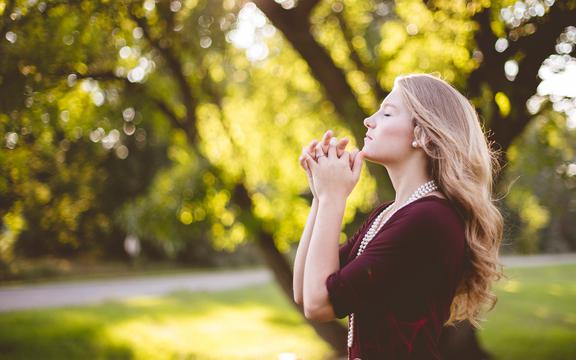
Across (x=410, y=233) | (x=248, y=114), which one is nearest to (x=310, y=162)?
(x=410, y=233)

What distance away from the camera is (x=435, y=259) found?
1.62 metres

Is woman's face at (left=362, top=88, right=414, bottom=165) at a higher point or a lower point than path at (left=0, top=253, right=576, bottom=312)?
higher

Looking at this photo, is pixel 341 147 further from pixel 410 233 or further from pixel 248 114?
pixel 248 114

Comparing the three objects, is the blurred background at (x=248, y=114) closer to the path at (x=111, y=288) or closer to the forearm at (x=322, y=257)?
the forearm at (x=322, y=257)

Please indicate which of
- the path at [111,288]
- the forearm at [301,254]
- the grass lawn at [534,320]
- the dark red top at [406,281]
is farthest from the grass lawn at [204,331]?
the dark red top at [406,281]

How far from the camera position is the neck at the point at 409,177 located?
190 centimetres

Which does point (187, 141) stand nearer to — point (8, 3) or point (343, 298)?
point (8, 3)

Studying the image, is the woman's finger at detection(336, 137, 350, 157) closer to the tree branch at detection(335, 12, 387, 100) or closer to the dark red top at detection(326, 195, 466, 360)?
the dark red top at detection(326, 195, 466, 360)

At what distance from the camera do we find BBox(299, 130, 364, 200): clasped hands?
5.91 feet

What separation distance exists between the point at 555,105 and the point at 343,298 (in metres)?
5.09

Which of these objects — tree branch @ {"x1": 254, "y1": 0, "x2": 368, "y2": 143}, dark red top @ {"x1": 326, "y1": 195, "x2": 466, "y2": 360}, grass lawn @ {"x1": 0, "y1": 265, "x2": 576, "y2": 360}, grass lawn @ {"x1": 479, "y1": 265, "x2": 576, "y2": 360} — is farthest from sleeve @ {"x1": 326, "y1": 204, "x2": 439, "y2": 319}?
grass lawn @ {"x1": 0, "y1": 265, "x2": 576, "y2": 360}

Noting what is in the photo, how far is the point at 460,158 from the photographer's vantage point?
1.81m


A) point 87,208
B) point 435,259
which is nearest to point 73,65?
point 435,259

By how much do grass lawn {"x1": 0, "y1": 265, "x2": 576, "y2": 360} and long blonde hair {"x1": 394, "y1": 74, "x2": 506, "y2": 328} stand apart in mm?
7907
